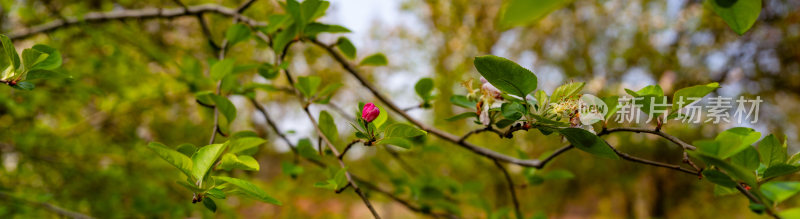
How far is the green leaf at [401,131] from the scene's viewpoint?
0.48m

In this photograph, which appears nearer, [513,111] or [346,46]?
[513,111]

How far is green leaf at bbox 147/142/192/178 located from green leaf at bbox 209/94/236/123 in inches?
8.6

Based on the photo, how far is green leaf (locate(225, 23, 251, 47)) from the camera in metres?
0.76

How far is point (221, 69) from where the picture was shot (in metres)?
0.69

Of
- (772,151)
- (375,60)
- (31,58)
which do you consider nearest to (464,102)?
(375,60)

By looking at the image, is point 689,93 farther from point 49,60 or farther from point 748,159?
point 49,60

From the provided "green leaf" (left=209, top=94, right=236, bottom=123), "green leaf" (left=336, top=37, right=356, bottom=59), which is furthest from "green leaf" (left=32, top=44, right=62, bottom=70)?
"green leaf" (left=336, top=37, right=356, bottom=59)

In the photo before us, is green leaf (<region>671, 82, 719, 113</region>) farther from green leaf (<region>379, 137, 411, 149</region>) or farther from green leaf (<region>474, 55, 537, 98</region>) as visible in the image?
green leaf (<region>379, 137, 411, 149</region>)

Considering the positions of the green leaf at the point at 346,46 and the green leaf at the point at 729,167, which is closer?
the green leaf at the point at 729,167

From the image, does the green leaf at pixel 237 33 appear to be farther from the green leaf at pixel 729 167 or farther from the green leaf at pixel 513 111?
the green leaf at pixel 729 167

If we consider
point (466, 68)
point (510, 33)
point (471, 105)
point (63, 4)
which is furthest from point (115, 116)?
point (510, 33)

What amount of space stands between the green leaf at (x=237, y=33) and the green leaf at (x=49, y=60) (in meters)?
0.26

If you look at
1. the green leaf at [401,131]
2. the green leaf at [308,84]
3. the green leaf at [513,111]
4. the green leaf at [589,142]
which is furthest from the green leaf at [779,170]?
the green leaf at [308,84]

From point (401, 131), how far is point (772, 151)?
414 mm
